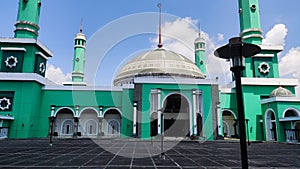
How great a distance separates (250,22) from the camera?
29.1 m

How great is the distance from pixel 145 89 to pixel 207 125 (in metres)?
8.09

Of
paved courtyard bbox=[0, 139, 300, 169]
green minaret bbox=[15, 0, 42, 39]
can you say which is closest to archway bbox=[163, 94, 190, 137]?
paved courtyard bbox=[0, 139, 300, 169]

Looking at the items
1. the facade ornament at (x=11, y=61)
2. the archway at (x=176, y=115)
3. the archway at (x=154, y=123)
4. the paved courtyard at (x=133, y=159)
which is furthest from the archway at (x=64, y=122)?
the paved courtyard at (x=133, y=159)

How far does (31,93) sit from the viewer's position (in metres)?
24.9

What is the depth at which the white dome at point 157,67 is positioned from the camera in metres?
33.8

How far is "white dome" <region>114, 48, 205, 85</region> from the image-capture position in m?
33.8

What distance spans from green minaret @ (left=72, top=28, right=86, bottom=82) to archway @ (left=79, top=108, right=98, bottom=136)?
11.4 metres

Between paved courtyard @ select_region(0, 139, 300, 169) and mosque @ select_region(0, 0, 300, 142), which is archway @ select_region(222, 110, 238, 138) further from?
paved courtyard @ select_region(0, 139, 300, 169)

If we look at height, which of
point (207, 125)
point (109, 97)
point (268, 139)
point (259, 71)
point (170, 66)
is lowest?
point (268, 139)

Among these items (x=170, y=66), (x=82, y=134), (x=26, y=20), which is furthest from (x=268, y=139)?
(x=26, y=20)

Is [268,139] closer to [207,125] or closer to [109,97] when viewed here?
[207,125]

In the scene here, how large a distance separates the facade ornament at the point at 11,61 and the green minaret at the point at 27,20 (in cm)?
296

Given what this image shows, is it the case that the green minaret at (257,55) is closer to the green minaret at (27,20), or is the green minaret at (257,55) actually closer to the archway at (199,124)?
the archway at (199,124)

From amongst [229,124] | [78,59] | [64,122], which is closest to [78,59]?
[78,59]
